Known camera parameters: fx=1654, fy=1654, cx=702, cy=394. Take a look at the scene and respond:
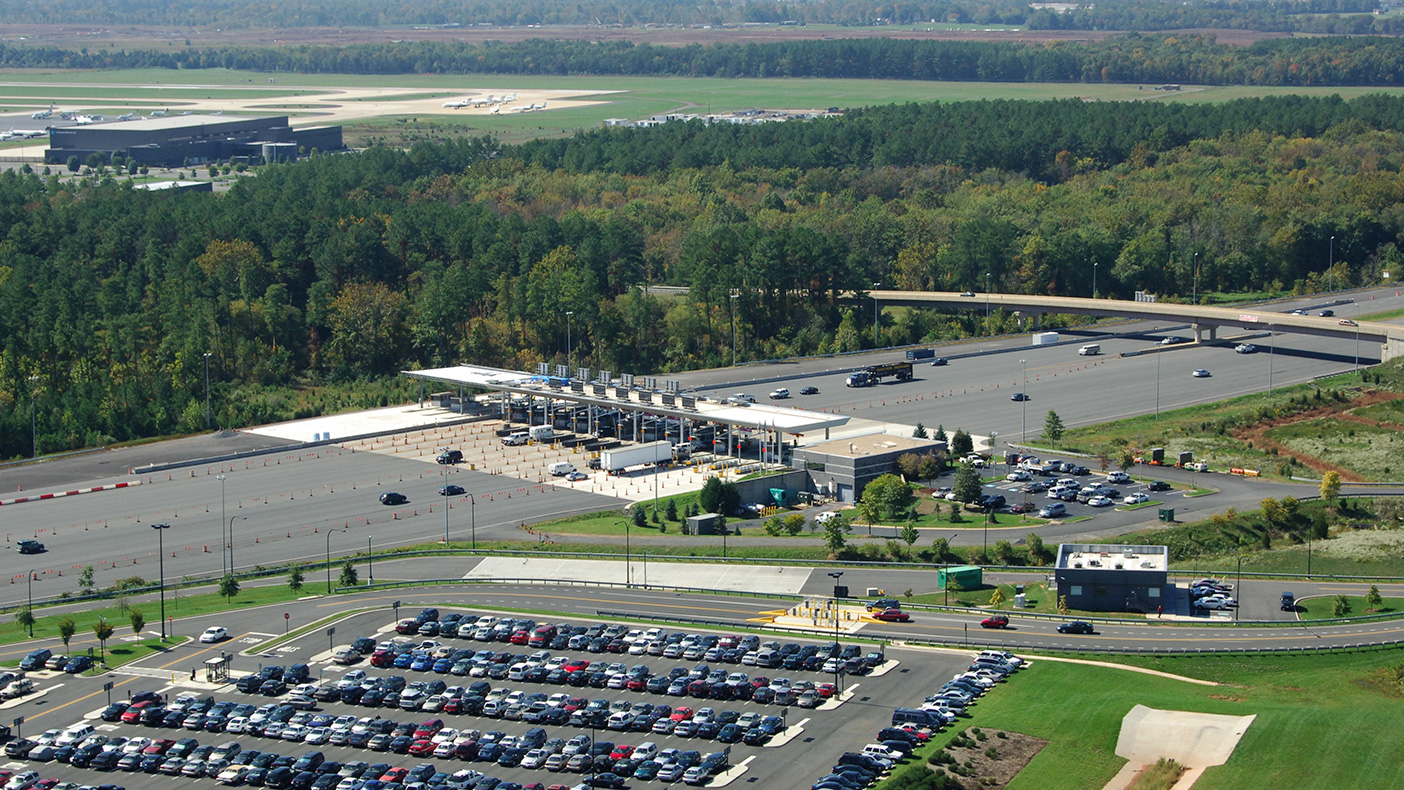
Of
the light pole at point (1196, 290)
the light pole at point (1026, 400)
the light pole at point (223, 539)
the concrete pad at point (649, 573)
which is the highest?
the light pole at point (1196, 290)

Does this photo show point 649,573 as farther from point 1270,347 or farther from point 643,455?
point 1270,347

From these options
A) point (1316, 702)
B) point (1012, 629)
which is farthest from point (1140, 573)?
point (1316, 702)

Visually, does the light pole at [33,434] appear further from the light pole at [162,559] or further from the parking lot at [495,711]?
the parking lot at [495,711]

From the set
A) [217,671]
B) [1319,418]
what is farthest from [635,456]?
[1319,418]

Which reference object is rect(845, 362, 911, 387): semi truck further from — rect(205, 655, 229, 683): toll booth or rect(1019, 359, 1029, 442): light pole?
rect(205, 655, 229, 683): toll booth

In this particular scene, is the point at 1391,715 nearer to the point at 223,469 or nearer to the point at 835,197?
the point at 223,469

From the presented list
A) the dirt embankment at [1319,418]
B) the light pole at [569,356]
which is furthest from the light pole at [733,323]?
the dirt embankment at [1319,418]
